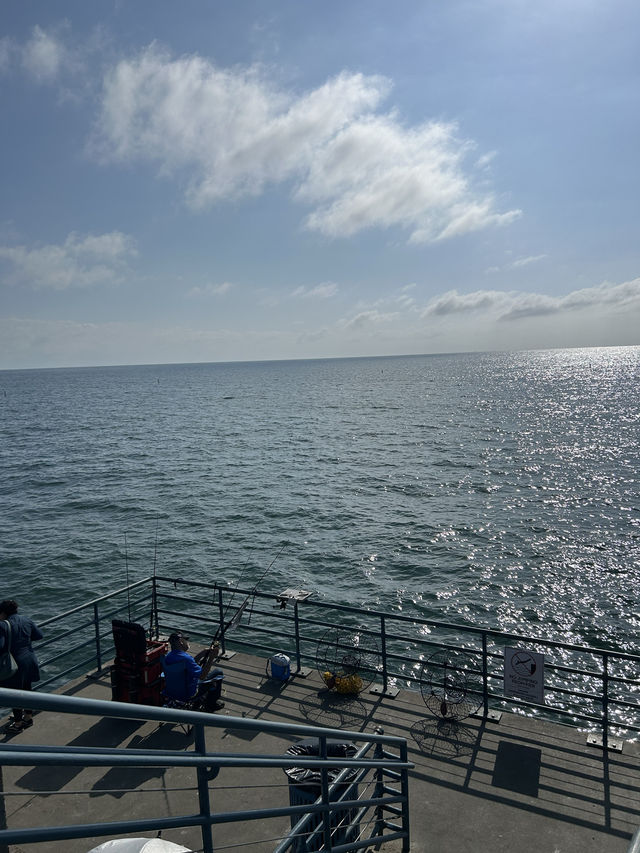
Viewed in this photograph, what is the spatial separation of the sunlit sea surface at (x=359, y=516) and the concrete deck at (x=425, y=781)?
12562mm

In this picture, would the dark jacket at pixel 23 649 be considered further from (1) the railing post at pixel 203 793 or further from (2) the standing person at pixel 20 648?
(1) the railing post at pixel 203 793

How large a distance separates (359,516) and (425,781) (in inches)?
1088

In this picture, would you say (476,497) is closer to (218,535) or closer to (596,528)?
(596,528)

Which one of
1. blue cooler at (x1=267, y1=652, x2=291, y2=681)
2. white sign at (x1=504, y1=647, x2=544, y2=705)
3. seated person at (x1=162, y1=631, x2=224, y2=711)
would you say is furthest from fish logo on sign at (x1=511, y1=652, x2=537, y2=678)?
seated person at (x1=162, y1=631, x2=224, y2=711)

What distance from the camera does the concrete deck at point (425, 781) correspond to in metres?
6.55

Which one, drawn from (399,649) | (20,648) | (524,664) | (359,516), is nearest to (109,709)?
(20,648)

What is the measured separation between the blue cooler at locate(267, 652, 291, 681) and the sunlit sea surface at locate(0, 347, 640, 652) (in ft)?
37.5

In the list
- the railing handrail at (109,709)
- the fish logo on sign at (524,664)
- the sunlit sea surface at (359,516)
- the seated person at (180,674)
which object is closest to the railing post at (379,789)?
the seated person at (180,674)

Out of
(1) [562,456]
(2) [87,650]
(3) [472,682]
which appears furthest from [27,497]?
(1) [562,456]

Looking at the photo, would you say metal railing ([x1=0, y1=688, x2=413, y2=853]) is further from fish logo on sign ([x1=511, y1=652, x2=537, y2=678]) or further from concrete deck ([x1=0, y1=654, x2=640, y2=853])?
fish logo on sign ([x1=511, y1=652, x2=537, y2=678])

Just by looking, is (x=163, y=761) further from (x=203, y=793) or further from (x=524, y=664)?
(x=524, y=664)

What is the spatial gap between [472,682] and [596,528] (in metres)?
17.6

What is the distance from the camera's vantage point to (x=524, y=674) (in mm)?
8984

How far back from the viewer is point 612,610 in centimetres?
2197
